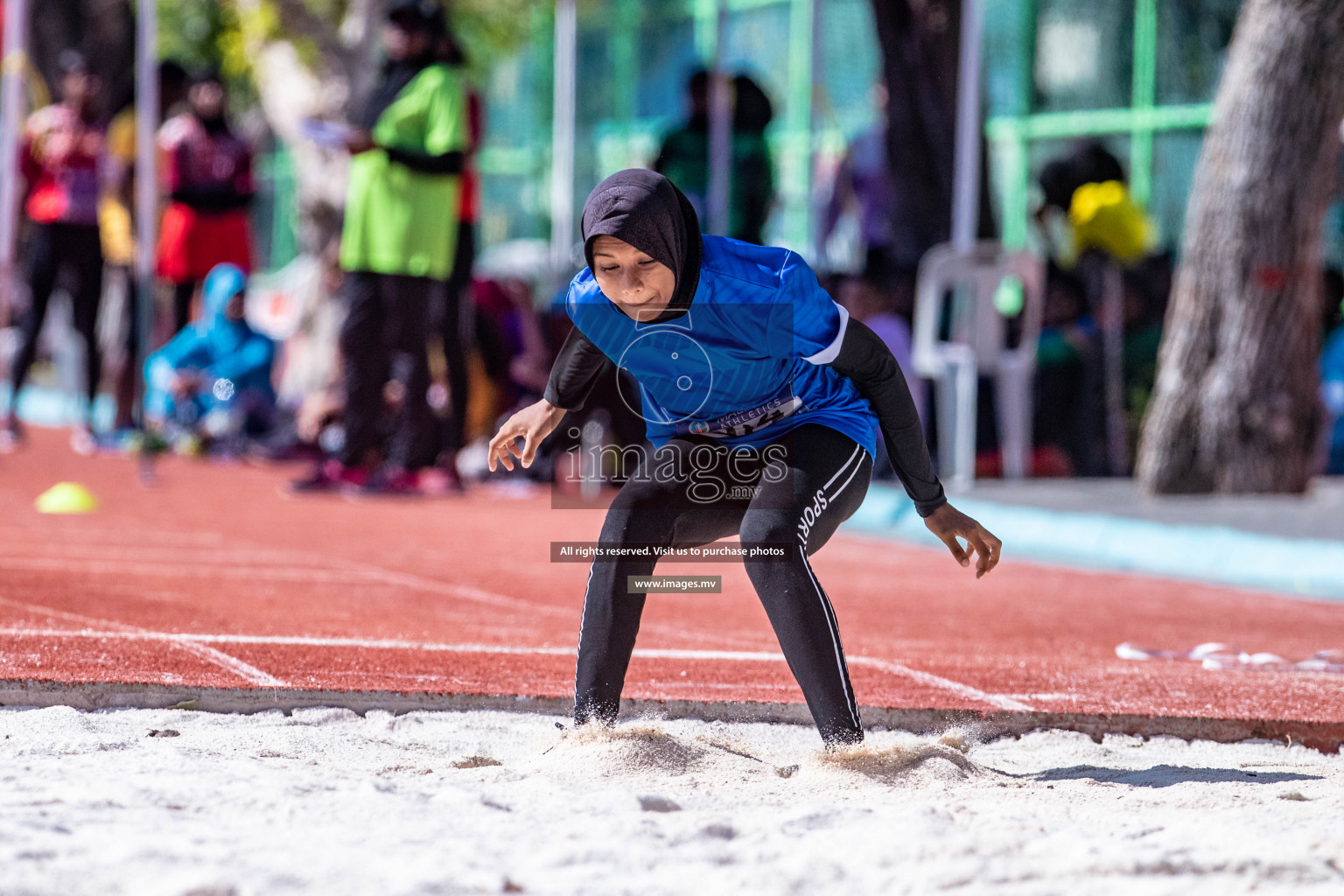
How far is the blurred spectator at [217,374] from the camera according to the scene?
13.2m

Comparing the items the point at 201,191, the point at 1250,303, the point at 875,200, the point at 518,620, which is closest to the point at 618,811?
the point at 518,620

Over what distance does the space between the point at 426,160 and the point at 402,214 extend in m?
0.33

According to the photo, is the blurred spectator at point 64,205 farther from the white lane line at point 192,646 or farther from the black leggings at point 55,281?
the white lane line at point 192,646

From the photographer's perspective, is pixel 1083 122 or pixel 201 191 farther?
pixel 1083 122

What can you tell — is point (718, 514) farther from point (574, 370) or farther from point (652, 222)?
point (652, 222)

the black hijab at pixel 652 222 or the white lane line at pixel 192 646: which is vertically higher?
the black hijab at pixel 652 222

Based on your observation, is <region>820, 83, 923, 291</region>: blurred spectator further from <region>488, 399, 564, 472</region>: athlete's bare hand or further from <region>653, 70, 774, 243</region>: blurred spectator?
<region>488, 399, 564, 472</region>: athlete's bare hand

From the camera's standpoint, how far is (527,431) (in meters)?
4.23

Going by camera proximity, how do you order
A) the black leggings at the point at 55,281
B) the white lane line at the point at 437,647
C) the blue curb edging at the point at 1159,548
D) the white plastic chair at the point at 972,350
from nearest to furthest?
the white lane line at the point at 437,647
the blue curb edging at the point at 1159,548
the white plastic chair at the point at 972,350
the black leggings at the point at 55,281

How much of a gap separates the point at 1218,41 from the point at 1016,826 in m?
14.1

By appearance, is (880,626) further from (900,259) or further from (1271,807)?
(900,259)

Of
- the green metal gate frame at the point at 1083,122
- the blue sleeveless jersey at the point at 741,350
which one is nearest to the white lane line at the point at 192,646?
the blue sleeveless jersey at the point at 741,350

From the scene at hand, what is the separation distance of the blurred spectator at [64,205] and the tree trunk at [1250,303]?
7.32 m

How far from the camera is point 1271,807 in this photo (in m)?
3.68
